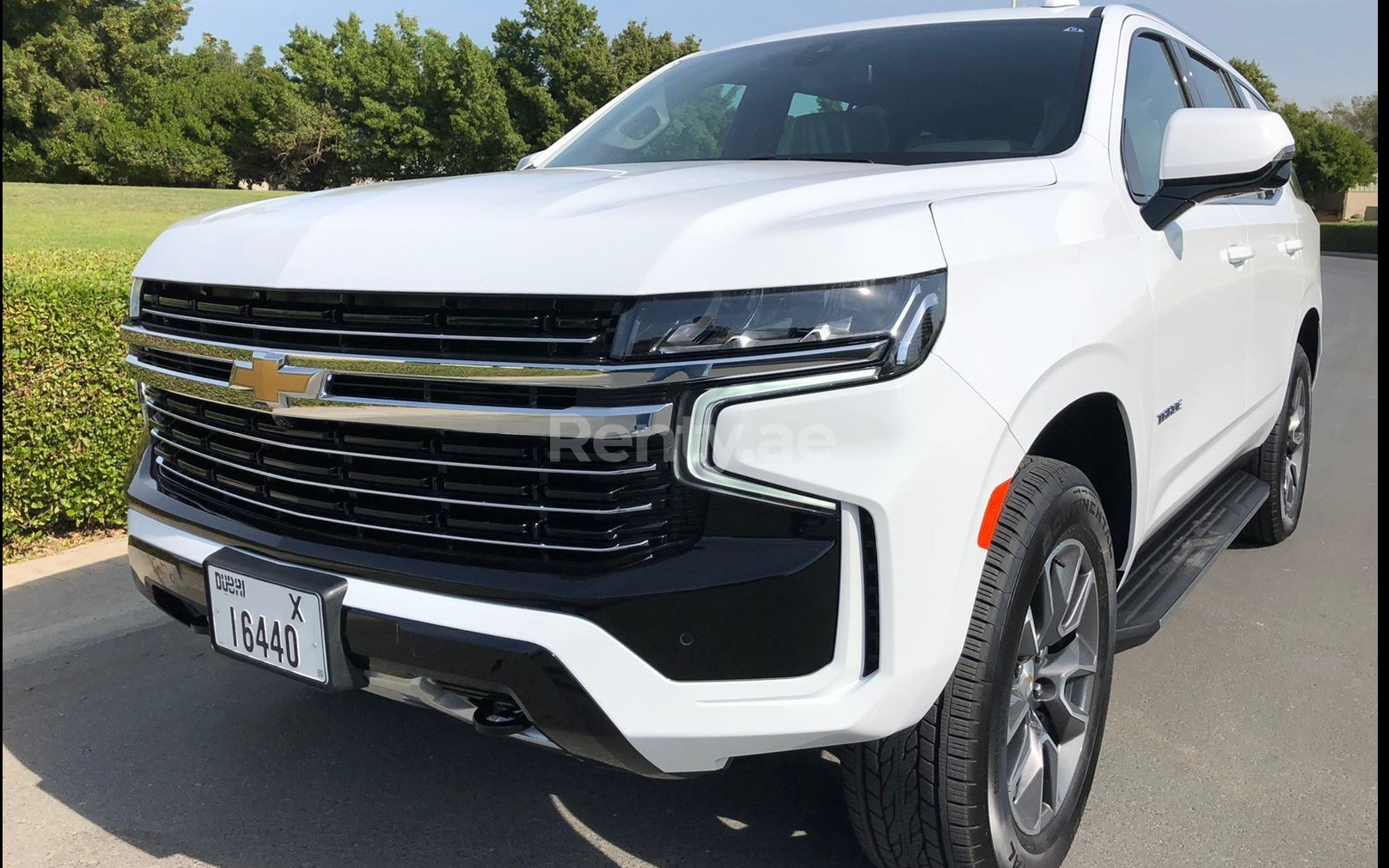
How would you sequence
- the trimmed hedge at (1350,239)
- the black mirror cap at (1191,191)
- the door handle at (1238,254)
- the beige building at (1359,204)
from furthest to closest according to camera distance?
the beige building at (1359,204), the trimmed hedge at (1350,239), the door handle at (1238,254), the black mirror cap at (1191,191)

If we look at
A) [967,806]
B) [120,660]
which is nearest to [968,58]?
[967,806]

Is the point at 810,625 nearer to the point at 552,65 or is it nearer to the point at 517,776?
the point at 517,776

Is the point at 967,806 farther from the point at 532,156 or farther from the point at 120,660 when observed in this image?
the point at 120,660

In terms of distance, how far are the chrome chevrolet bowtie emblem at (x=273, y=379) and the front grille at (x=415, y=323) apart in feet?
0.13

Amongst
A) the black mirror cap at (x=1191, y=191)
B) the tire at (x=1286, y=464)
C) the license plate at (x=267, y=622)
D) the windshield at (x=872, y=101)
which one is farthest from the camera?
the tire at (x=1286, y=464)

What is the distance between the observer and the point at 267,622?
207 centimetres

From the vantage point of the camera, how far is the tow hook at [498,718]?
6.41 ft

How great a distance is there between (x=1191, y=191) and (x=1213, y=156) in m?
0.16

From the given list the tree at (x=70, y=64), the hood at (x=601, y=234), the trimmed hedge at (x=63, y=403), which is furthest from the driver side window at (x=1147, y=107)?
the tree at (x=70, y=64)

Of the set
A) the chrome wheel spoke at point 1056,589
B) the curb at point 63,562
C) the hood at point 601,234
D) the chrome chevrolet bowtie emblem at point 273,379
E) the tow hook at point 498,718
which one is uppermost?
the hood at point 601,234

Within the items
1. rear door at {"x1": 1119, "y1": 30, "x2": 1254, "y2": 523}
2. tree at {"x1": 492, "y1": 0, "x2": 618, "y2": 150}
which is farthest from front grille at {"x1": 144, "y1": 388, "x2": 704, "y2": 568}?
tree at {"x1": 492, "y1": 0, "x2": 618, "y2": 150}

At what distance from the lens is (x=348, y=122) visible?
6588cm

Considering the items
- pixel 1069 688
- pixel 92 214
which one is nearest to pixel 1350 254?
pixel 92 214

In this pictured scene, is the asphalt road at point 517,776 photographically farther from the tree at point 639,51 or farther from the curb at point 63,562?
the tree at point 639,51
